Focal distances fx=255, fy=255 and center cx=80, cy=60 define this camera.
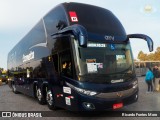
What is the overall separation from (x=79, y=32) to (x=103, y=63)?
138cm

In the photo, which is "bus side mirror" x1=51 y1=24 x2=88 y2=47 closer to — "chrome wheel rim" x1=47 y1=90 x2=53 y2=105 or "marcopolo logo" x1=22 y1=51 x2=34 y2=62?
"chrome wheel rim" x1=47 y1=90 x2=53 y2=105

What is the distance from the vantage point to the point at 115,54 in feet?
25.7

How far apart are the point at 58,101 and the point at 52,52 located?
177 cm

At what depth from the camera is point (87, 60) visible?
24.0ft

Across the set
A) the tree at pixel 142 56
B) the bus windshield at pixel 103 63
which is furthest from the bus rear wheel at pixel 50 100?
the tree at pixel 142 56

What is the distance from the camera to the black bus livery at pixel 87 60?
280 inches

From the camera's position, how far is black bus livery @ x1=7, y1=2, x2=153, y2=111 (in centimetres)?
711

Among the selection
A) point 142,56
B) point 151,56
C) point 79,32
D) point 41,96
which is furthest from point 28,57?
point 142,56

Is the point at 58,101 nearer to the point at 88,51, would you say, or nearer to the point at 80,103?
the point at 80,103

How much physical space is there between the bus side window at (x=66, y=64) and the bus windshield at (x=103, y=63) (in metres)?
0.37

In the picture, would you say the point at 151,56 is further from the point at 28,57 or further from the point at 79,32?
the point at 79,32

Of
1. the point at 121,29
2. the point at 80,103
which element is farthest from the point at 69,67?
the point at 121,29

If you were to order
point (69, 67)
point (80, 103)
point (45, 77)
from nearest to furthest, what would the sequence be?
point (80, 103) < point (69, 67) < point (45, 77)

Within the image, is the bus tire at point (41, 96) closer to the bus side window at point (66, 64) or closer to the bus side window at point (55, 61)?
the bus side window at point (55, 61)
